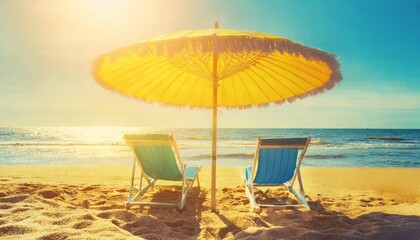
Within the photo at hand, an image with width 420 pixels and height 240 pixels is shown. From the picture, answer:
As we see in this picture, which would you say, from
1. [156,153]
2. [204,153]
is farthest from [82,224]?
[204,153]

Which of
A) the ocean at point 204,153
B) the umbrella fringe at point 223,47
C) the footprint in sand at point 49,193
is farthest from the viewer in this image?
the ocean at point 204,153

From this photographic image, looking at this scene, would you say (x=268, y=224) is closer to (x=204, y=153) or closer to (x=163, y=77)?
(x=163, y=77)

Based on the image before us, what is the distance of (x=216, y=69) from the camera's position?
4.05 m

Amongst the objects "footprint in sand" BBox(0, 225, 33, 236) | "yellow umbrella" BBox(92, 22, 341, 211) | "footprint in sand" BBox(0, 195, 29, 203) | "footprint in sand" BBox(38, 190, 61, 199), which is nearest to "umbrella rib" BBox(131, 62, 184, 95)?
"yellow umbrella" BBox(92, 22, 341, 211)

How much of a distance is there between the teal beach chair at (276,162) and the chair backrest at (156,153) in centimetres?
98

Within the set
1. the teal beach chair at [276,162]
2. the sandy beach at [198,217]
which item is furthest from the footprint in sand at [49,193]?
the teal beach chair at [276,162]

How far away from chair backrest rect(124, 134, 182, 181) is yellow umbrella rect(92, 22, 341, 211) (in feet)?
1.76

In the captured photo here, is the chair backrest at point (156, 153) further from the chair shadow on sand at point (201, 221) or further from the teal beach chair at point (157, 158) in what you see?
the chair shadow on sand at point (201, 221)

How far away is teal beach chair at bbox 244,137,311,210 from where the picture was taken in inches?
163

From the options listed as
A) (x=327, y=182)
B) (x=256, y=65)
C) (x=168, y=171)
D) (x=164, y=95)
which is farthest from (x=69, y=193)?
(x=327, y=182)

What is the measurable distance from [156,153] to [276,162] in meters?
1.47

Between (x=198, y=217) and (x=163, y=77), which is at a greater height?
(x=163, y=77)

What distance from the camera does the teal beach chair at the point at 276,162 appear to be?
4129mm

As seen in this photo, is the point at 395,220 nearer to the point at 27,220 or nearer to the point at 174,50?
the point at 174,50
